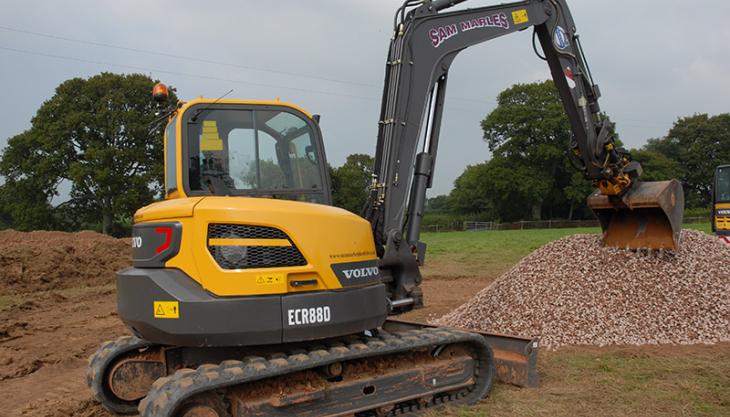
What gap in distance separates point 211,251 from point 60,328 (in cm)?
725

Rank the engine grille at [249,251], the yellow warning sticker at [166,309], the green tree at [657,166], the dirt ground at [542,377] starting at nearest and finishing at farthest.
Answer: the yellow warning sticker at [166,309] → the engine grille at [249,251] → the dirt ground at [542,377] → the green tree at [657,166]

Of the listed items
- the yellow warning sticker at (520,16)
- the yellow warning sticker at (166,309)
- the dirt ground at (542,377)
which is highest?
the yellow warning sticker at (520,16)

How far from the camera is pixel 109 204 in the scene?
108 feet

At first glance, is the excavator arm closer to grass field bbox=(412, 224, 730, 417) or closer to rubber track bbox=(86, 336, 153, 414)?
grass field bbox=(412, 224, 730, 417)

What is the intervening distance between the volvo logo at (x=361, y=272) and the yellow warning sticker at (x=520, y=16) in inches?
144

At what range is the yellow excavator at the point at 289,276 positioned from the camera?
4027 mm

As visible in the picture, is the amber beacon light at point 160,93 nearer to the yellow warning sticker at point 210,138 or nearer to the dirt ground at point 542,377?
the yellow warning sticker at point 210,138

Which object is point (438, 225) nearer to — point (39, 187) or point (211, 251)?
point (39, 187)

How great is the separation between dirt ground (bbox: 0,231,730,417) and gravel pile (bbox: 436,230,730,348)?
39cm

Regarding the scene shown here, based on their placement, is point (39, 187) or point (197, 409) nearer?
point (197, 409)

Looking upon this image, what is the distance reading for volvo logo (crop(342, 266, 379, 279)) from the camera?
4531 millimetres

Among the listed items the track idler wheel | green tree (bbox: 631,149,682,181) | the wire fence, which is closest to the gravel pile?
the track idler wheel

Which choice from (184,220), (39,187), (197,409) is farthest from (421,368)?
(39,187)

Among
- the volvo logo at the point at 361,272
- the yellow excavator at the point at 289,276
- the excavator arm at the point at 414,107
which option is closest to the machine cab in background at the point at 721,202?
the excavator arm at the point at 414,107
